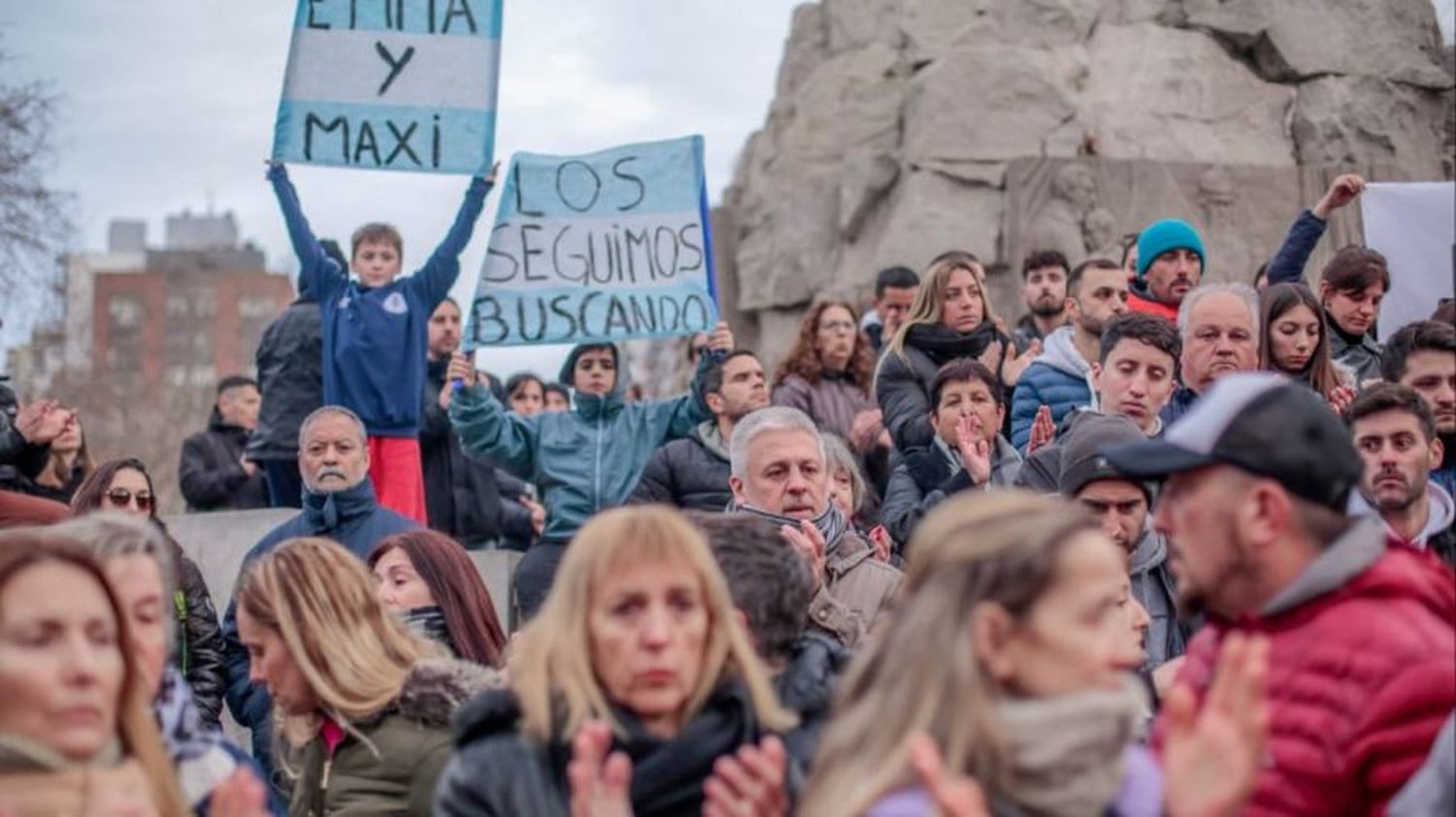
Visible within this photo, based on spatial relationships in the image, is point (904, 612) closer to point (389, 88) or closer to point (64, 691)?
point (64, 691)

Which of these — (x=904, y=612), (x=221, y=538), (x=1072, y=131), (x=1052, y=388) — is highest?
(x=1072, y=131)

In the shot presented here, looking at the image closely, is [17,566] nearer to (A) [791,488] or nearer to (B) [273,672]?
(B) [273,672]

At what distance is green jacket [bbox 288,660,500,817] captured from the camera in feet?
17.8

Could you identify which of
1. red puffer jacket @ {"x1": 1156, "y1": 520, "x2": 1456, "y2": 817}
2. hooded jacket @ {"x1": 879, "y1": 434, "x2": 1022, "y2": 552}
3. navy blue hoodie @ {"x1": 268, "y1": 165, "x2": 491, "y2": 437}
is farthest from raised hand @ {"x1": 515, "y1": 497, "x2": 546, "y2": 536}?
red puffer jacket @ {"x1": 1156, "y1": 520, "x2": 1456, "y2": 817}

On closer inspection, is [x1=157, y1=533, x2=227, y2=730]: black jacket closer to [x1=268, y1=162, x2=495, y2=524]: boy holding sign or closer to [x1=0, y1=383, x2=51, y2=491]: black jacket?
[x1=268, y1=162, x2=495, y2=524]: boy holding sign

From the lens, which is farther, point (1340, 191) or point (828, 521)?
point (1340, 191)

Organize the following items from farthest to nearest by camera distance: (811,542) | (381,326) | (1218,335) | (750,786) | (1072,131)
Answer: (1072,131) < (381,326) < (1218,335) < (811,542) < (750,786)

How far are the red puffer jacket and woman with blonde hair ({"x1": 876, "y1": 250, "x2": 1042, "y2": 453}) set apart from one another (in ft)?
16.9

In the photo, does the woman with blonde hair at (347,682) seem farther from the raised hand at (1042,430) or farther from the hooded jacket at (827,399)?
the hooded jacket at (827,399)

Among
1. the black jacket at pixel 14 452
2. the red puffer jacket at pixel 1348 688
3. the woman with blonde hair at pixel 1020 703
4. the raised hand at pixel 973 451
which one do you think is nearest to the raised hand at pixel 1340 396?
the raised hand at pixel 973 451

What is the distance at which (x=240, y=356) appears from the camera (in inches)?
3538

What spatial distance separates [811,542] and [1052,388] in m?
2.68

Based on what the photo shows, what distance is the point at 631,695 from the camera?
4.31 meters

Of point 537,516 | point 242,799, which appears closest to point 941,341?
point 537,516
